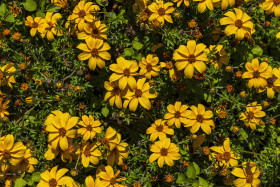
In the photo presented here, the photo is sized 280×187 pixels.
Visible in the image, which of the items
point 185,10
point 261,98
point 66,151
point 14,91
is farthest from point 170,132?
point 14,91

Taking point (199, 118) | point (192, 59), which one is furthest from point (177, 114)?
point (192, 59)

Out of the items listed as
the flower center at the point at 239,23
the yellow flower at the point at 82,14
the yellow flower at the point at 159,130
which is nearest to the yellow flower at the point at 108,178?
the yellow flower at the point at 159,130

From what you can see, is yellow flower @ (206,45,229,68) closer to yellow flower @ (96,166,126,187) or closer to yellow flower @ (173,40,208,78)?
yellow flower @ (173,40,208,78)

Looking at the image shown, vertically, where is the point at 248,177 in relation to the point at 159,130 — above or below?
below

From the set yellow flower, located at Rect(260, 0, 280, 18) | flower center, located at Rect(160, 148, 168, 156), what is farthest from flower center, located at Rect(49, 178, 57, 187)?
yellow flower, located at Rect(260, 0, 280, 18)

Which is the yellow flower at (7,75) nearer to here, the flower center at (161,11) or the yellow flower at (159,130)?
the yellow flower at (159,130)

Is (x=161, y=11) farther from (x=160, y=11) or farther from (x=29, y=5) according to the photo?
(x=29, y=5)
